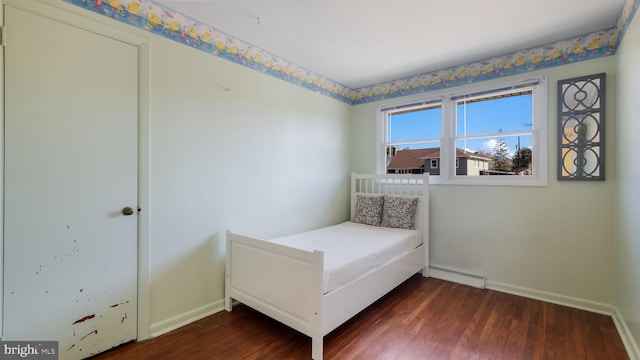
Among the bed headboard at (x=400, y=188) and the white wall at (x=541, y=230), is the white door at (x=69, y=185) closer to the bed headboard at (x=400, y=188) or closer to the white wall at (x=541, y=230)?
the bed headboard at (x=400, y=188)

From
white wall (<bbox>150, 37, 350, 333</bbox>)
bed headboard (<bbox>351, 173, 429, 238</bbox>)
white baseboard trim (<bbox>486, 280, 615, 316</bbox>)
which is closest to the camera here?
white wall (<bbox>150, 37, 350, 333</bbox>)

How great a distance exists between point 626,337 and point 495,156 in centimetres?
172

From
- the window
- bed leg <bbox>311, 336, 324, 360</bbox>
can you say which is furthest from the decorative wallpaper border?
bed leg <bbox>311, 336, 324, 360</bbox>

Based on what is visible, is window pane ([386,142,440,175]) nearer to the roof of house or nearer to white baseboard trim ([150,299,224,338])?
the roof of house

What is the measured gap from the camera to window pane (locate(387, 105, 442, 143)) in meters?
3.39

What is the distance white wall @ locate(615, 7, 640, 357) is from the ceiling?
45 centimetres

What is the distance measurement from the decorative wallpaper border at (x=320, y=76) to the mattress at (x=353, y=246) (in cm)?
170

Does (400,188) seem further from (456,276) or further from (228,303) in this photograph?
(228,303)

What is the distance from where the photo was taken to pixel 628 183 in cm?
196

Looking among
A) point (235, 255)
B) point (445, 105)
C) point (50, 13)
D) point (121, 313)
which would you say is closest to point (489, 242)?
point (445, 105)

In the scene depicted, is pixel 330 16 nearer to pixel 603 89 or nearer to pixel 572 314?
pixel 603 89

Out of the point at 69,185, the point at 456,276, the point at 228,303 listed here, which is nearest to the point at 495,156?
the point at 456,276

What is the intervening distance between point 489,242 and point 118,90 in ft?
11.6

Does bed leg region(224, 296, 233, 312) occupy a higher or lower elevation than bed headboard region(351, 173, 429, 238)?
lower
